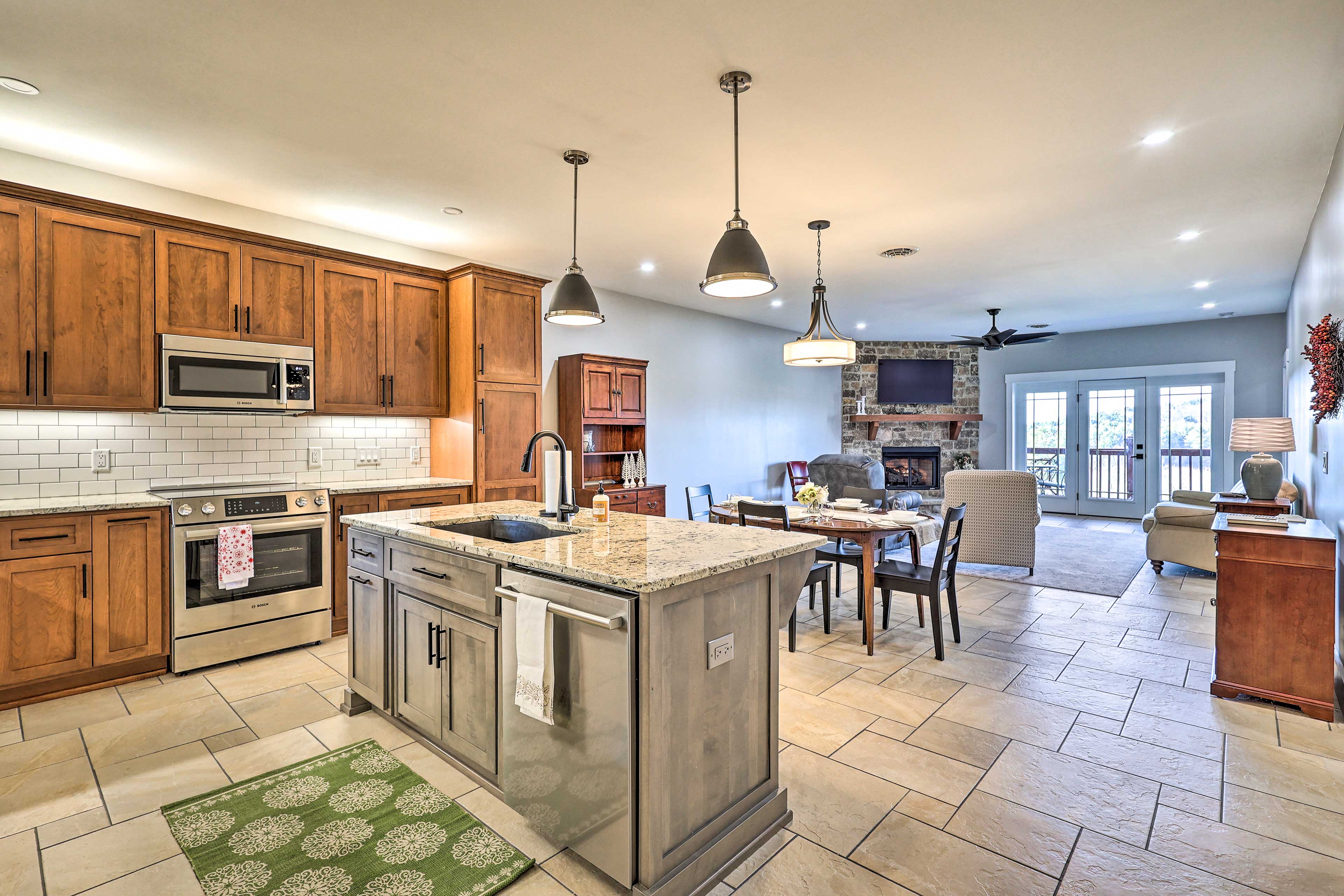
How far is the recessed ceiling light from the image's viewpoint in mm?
2676

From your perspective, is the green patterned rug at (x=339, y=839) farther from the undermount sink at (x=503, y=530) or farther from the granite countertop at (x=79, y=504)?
the granite countertop at (x=79, y=504)

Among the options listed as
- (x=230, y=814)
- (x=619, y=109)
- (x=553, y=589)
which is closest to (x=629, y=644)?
(x=553, y=589)

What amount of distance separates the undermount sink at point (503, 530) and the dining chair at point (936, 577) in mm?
2106

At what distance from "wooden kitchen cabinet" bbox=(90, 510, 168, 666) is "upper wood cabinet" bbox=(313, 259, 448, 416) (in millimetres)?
1251

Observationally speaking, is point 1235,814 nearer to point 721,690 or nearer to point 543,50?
point 721,690

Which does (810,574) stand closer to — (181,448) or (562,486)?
(562,486)

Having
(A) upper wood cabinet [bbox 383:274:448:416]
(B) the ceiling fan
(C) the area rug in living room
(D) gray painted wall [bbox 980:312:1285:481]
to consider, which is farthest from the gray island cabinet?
(D) gray painted wall [bbox 980:312:1285:481]

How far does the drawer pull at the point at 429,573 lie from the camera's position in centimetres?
238

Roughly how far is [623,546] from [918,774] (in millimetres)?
1437

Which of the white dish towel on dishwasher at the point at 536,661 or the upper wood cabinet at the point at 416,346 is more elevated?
the upper wood cabinet at the point at 416,346

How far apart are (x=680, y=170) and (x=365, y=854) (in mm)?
3356

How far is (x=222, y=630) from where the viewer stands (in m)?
3.61

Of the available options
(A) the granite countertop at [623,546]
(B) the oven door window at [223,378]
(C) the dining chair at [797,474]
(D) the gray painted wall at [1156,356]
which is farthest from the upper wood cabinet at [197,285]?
(D) the gray painted wall at [1156,356]

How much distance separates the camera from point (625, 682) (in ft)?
5.58
